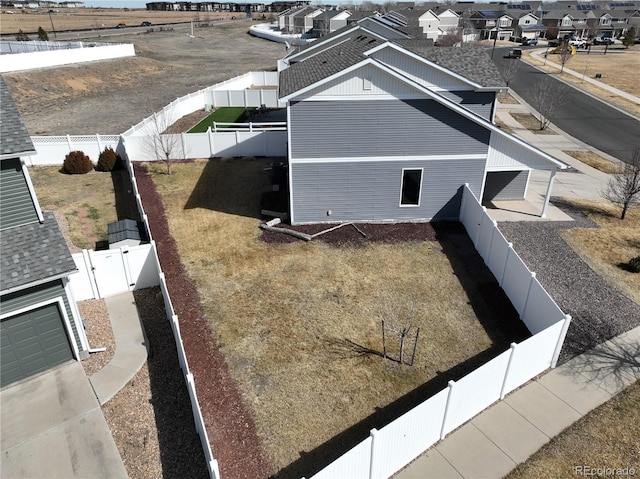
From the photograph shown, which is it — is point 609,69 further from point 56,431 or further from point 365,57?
point 56,431

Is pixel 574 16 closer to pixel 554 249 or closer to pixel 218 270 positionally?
pixel 554 249

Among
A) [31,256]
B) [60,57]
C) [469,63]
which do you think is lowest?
[31,256]

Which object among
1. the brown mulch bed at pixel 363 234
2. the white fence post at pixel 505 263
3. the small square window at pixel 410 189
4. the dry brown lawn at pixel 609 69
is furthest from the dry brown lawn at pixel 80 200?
the dry brown lawn at pixel 609 69

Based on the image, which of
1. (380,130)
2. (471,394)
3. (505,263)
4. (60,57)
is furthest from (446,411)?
(60,57)

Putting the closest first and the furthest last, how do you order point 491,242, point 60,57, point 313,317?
point 313,317 → point 491,242 → point 60,57

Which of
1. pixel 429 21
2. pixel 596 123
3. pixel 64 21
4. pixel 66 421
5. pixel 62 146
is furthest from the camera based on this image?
pixel 64 21

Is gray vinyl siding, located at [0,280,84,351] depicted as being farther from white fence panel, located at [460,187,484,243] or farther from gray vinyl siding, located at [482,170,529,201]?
gray vinyl siding, located at [482,170,529,201]

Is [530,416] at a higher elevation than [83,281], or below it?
below
